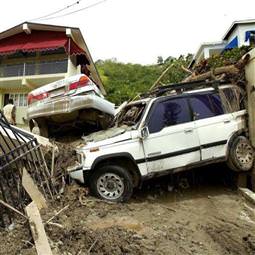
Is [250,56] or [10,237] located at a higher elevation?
[250,56]

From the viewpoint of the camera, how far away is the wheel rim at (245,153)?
804 centimetres

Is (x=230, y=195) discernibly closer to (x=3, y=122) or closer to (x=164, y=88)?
(x=164, y=88)

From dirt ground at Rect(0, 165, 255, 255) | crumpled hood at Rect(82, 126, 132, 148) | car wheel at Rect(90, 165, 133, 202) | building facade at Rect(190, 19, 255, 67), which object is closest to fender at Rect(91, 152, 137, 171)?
car wheel at Rect(90, 165, 133, 202)

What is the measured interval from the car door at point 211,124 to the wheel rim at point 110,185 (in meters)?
1.87

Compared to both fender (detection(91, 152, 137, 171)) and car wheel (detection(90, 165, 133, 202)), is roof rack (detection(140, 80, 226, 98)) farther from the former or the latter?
car wheel (detection(90, 165, 133, 202))

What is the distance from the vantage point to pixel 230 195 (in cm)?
816

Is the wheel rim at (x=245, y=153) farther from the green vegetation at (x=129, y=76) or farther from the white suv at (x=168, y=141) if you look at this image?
the green vegetation at (x=129, y=76)

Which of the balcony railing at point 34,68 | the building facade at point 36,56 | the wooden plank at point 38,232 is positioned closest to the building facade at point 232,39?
the building facade at point 36,56

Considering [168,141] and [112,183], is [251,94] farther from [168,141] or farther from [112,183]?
[112,183]

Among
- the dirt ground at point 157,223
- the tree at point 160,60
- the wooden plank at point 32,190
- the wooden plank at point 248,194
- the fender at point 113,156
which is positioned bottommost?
the wooden plank at point 248,194

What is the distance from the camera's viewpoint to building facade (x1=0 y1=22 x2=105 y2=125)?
24.0 metres

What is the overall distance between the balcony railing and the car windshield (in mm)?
15919

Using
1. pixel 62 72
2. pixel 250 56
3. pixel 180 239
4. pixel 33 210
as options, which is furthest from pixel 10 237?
pixel 62 72

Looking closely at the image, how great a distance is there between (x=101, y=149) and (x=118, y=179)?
2.13 feet
